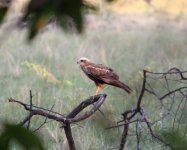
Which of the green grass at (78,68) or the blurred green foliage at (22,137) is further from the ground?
the green grass at (78,68)

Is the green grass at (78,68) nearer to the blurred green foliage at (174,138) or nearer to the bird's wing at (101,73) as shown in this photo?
the bird's wing at (101,73)

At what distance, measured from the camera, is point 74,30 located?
2.76 feet

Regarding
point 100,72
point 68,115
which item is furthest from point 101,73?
point 68,115

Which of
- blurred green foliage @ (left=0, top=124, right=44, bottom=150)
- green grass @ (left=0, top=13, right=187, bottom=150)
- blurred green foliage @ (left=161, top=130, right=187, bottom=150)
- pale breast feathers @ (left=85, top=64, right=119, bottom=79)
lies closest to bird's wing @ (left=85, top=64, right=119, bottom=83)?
pale breast feathers @ (left=85, top=64, right=119, bottom=79)

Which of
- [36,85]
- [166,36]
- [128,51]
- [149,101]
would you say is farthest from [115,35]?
[149,101]

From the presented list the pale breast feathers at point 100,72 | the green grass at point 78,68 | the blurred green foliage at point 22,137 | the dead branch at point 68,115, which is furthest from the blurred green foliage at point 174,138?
the green grass at point 78,68

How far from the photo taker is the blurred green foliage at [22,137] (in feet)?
2.82

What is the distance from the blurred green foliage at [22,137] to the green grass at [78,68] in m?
2.22

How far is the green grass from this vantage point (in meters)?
3.93

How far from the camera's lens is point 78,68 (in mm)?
6840

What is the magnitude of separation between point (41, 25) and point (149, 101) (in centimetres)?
415

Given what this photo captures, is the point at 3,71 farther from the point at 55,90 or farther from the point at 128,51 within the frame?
the point at 128,51

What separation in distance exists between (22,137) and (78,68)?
236 inches

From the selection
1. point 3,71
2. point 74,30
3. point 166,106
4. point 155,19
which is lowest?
point 74,30
